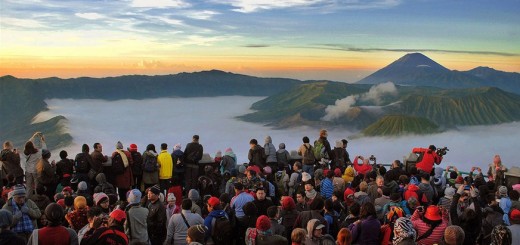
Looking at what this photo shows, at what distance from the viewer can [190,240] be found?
5316 millimetres

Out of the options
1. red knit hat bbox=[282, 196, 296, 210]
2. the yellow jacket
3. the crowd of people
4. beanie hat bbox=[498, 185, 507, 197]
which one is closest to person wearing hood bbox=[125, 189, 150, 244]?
the crowd of people

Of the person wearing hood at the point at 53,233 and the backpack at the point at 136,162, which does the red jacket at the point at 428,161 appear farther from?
the person wearing hood at the point at 53,233

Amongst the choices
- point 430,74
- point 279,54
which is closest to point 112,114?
point 279,54

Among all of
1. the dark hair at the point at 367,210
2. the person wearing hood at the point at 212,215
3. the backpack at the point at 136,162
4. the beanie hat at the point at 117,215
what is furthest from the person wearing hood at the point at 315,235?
the backpack at the point at 136,162

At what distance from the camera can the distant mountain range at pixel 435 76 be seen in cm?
3591

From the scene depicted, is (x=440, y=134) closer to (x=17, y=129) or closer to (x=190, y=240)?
(x=17, y=129)

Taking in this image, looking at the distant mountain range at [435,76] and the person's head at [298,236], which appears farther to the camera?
the distant mountain range at [435,76]

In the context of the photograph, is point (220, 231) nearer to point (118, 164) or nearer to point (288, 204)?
point (288, 204)

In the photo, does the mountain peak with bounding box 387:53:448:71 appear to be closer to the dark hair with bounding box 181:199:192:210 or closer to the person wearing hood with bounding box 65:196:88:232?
the dark hair with bounding box 181:199:192:210

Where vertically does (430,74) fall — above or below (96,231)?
above

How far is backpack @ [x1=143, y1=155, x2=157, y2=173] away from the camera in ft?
35.0

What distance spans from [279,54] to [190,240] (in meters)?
33.0

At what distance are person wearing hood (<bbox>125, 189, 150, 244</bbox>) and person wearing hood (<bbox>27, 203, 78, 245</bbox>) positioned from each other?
97 cm

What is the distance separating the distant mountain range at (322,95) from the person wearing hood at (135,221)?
31.1 meters
